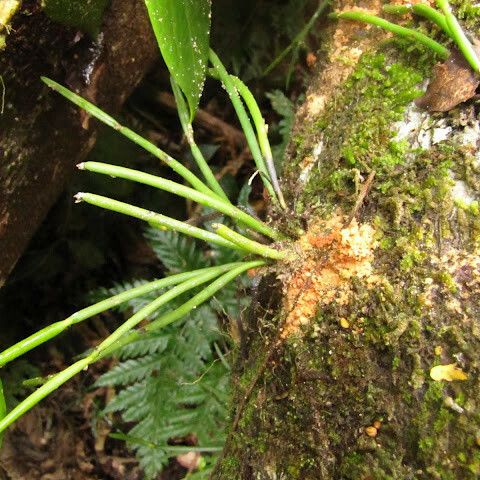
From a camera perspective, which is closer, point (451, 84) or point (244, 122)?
point (451, 84)

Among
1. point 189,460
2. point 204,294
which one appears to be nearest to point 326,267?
point 204,294

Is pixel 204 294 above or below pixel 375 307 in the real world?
above

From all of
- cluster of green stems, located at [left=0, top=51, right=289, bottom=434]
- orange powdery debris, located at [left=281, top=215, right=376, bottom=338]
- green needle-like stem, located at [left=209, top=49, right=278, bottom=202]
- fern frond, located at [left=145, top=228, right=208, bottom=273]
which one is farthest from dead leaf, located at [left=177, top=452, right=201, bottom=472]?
green needle-like stem, located at [left=209, top=49, right=278, bottom=202]

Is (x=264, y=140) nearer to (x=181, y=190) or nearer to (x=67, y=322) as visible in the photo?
(x=181, y=190)

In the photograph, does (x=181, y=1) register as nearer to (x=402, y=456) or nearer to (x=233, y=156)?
(x=402, y=456)

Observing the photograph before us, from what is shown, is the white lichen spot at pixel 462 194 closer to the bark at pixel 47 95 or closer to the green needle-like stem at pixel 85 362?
the green needle-like stem at pixel 85 362

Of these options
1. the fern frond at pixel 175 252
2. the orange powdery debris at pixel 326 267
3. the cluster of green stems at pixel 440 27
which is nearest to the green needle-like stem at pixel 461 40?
the cluster of green stems at pixel 440 27

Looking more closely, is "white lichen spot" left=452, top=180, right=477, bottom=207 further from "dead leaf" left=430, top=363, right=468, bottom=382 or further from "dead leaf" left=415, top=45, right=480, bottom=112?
"dead leaf" left=430, top=363, right=468, bottom=382
